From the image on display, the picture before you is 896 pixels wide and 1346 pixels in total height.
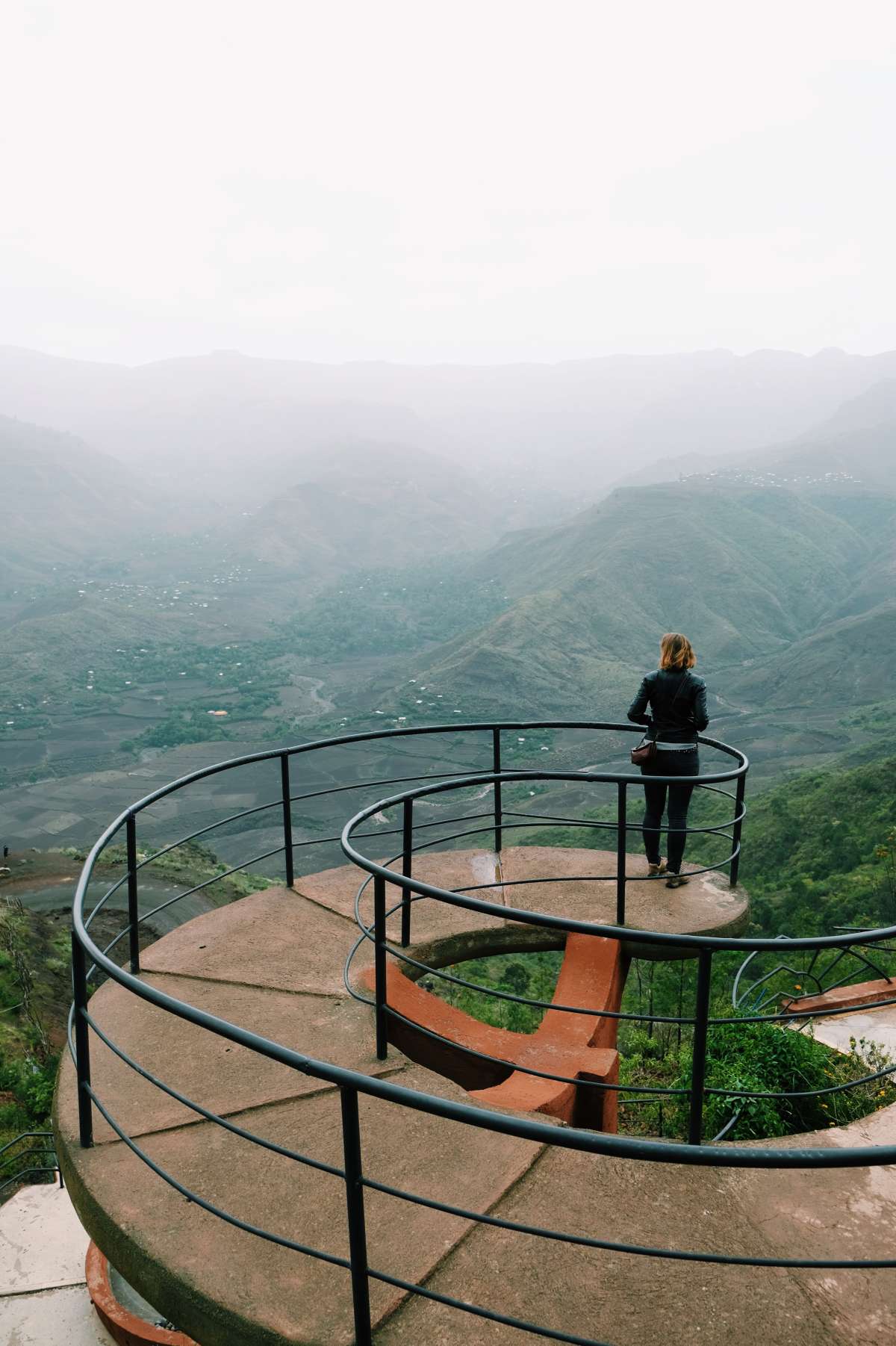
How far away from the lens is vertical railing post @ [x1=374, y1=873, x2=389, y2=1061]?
3.56 m

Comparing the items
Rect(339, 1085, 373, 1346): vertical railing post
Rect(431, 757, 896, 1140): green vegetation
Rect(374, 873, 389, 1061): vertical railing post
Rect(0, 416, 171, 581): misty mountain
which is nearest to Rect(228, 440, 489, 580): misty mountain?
Rect(0, 416, 171, 581): misty mountain

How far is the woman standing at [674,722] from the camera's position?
5.51m

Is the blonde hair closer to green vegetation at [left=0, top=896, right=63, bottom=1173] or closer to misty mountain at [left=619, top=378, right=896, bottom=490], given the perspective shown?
green vegetation at [left=0, top=896, right=63, bottom=1173]

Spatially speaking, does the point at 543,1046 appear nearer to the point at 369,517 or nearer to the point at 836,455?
the point at 836,455

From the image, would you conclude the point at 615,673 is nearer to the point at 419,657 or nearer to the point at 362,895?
the point at 419,657

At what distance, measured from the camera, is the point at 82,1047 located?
3.18 meters

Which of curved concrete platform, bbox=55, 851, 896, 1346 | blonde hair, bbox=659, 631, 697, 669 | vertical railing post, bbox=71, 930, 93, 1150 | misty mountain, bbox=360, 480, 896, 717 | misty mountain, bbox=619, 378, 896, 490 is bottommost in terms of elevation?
misty mountain, bbox=360, 480, 896, 717

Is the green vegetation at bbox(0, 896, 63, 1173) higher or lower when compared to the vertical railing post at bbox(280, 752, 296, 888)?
lower

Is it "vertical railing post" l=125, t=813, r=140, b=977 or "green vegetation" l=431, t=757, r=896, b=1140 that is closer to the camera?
"vertical railing post" l=125, t=813, r=140, b=977

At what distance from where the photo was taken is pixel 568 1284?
254 cm

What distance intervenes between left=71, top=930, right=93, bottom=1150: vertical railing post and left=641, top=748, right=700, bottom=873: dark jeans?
11.4 ft

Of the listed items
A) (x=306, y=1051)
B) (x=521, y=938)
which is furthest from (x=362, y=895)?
(x=306, y=1051)

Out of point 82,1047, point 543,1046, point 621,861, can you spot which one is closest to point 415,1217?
point 82,1047

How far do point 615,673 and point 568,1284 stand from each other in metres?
70.7
